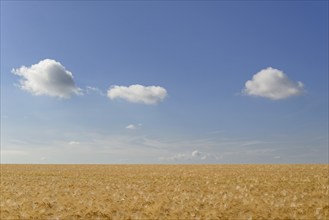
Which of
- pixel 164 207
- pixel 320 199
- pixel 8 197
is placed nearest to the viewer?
pixel 164 207

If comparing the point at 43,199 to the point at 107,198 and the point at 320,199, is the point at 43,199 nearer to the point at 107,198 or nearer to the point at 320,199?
the point at 107,198

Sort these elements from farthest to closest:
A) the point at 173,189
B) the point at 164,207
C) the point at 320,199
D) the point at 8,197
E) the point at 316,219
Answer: the point at 173,189
the point at 8,197
the point at 320,199
the point at 164,207
the point at 316,219

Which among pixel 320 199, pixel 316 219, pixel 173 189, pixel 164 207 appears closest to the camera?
pixel 316 219

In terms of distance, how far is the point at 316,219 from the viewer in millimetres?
16203

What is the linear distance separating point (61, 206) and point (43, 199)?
89.4 inches

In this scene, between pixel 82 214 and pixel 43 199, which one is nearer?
pixel 82 214

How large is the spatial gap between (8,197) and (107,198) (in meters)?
5.55

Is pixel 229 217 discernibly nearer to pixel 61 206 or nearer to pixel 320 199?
pixel 320 199

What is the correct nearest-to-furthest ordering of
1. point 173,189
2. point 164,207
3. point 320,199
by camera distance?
point 164,207, point 320,199, point 173,189

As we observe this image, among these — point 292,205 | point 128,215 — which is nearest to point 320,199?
point 292,205

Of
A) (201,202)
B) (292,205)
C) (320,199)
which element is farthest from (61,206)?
(320,199)

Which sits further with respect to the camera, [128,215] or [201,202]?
[201,202]

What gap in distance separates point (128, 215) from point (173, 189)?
7.58 m

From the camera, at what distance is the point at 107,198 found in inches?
801
